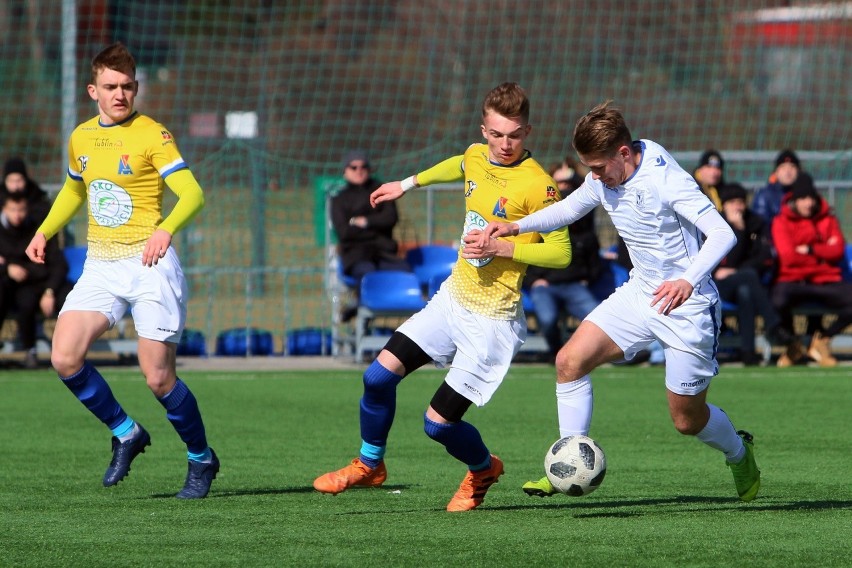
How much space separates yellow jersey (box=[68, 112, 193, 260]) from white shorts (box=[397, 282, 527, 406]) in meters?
1.30

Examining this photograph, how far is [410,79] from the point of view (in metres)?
18.7

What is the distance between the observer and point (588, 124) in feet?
17.9

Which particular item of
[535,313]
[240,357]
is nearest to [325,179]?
[240,357]

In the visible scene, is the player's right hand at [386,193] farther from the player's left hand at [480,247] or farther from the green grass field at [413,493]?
the green grass field at [413,493]

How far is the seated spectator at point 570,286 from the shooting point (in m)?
12.5

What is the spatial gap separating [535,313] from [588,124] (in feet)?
23.8

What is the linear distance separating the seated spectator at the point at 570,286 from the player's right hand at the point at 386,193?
6187 millimetres

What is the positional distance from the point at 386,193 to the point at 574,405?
128 cm

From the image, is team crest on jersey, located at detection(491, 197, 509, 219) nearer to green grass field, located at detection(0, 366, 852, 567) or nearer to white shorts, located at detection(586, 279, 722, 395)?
white shorts, located at detection(586, 279, 722, 395)

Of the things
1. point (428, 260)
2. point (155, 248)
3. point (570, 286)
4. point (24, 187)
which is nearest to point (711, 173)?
point (570, 286)

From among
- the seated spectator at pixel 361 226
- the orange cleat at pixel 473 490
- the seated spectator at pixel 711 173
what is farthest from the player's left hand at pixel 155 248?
the seated spectator at pixel 711 173

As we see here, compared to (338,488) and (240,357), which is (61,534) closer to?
(338,488)

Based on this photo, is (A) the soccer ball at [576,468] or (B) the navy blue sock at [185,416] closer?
(A) the soccer ball at [576,468]

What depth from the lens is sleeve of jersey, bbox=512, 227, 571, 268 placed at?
18.8ft
